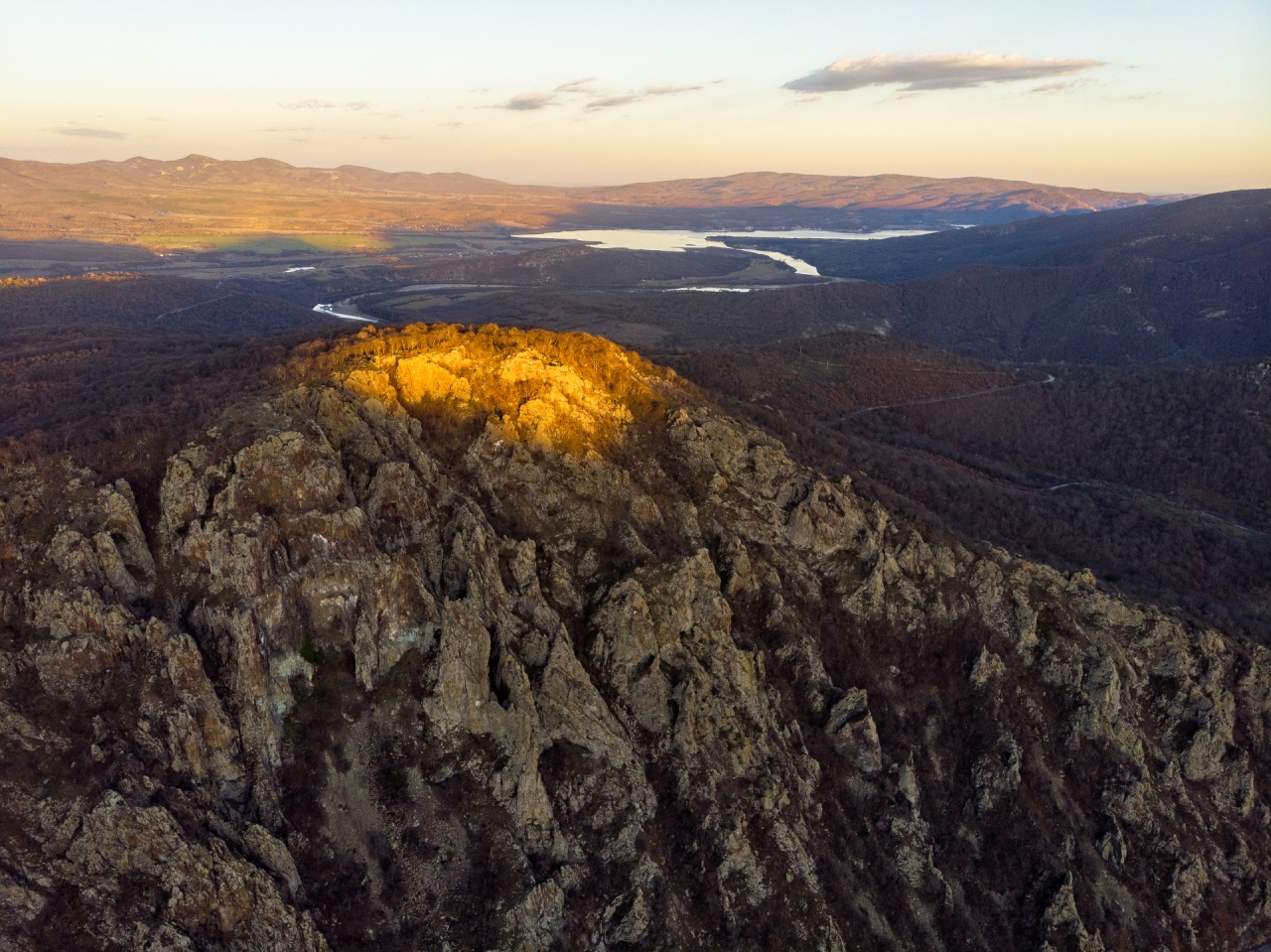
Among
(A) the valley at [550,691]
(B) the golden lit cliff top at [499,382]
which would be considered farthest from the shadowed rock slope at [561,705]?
(B) the golden lit cliff top at [499,382]

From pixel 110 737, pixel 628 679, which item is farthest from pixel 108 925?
pixel 628 679

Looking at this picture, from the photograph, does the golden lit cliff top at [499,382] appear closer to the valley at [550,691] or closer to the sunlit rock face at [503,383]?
the sunlit rock face at [503,383]

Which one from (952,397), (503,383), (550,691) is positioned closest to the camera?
(550,691)

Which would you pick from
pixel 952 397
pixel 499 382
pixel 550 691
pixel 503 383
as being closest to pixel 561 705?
pixel 550 691

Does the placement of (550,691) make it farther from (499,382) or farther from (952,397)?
(952,397)

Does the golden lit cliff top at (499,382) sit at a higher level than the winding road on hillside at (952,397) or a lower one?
higher
